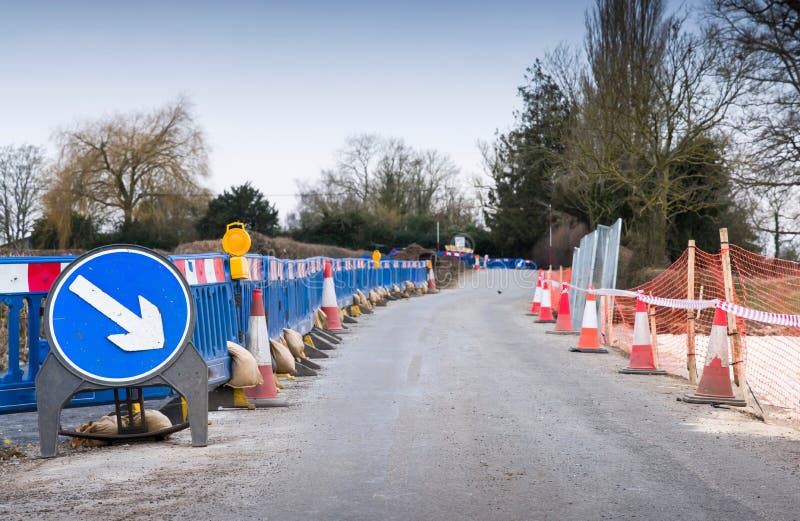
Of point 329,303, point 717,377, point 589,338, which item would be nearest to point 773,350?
point 589,338

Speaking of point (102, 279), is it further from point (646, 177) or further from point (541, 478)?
point (646, 177)

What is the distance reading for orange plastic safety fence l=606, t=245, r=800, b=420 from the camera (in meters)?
10.8

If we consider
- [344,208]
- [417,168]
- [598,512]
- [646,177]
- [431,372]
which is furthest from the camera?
[417,168]

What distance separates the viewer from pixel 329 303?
18.8m

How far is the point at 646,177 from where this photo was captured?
32.0 metres

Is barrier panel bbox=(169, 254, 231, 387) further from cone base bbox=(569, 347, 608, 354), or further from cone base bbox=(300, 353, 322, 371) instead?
cone base bbox=(569, 347, 608, 354)

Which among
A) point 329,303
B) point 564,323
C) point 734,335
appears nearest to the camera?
point 734,335

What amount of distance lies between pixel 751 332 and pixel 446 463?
45.8 ft

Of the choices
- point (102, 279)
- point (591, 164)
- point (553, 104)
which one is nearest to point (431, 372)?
point (102, 279)

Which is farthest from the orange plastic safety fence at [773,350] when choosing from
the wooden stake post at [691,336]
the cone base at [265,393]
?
the cone base at [265,393]

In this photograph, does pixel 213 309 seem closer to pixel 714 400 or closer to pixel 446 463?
pixel 446 463

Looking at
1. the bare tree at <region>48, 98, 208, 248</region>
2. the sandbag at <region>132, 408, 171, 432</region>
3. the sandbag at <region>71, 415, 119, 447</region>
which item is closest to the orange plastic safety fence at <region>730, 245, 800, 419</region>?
the sandbag at <region>132, 408, 171, 432</region>

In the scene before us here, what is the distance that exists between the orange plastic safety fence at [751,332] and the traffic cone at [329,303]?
555 cm

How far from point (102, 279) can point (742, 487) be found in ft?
14.4
